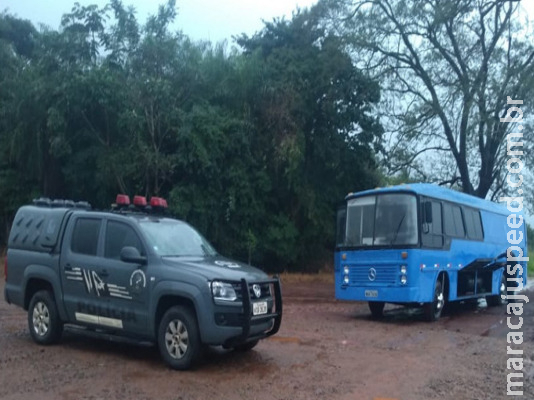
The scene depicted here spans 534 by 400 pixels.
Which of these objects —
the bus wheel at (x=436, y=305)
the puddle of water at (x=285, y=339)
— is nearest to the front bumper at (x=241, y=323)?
the puddle of water at (x=285, y=339)

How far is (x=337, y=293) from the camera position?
15.6 m

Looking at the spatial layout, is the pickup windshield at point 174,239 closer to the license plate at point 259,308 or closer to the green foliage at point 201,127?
the license plate at point 259,308

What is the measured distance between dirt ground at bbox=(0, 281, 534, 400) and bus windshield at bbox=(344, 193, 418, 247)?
2294 millimetres

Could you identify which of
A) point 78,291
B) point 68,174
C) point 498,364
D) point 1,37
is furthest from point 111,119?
point 498,364

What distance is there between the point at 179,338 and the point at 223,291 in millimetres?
861

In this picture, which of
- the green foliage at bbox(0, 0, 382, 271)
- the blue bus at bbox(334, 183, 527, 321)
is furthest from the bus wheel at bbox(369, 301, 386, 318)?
the green foliage at bbox(0, 0, 382, 271)

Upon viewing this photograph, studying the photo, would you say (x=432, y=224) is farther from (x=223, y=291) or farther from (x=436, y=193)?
(x=223, y=291)

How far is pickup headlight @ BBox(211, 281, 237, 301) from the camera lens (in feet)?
28.0

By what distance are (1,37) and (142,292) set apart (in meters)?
26.4

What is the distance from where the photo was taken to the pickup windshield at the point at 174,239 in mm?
9453

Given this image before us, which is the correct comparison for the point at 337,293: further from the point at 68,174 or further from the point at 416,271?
the point at 68,174

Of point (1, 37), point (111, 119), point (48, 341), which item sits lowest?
point (48, 341)

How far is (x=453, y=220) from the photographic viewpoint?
54.5 feet

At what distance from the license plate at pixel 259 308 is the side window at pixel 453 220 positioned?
8.13 metres
